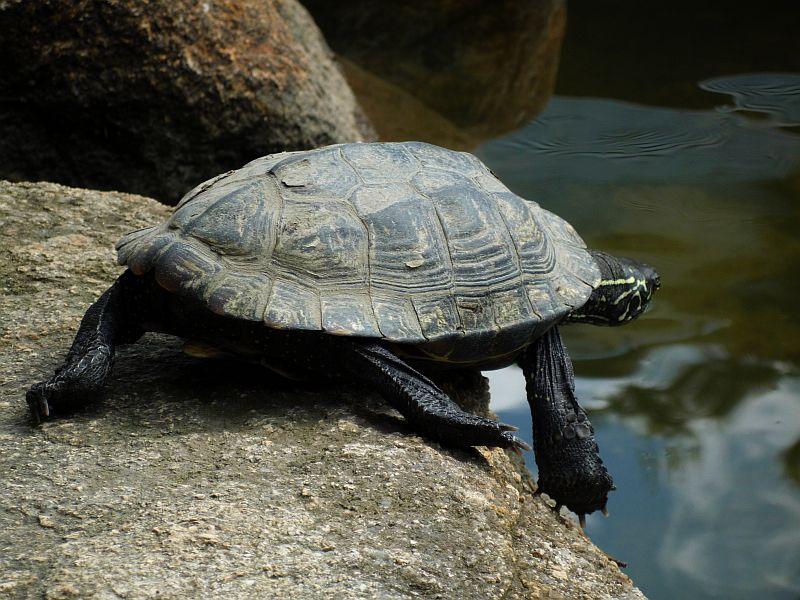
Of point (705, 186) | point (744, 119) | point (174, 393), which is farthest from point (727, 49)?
point (174, 393)

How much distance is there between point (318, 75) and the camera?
23.0 ft

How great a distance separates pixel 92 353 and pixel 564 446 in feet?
6.83

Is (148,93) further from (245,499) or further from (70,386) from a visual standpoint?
(245,499)

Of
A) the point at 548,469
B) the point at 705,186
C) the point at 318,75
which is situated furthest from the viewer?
the point at 705,186

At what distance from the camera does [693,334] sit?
6.68 m

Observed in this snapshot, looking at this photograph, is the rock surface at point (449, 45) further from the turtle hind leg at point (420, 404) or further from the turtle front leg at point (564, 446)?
the turtle hind leg at point (420, 404)

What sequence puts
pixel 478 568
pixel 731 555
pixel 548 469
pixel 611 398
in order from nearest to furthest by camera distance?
pixel 478 568, pixel 548 469, pixel 731 555, pixel 611 398

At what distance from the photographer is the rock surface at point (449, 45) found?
11.1 m

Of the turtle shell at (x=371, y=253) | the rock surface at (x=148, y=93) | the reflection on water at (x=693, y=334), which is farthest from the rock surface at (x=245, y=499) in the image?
the rock surface at (x=148, y=93)

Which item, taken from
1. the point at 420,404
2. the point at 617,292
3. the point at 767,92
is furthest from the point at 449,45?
the point at 420,404

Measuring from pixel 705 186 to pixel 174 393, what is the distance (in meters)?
6.33

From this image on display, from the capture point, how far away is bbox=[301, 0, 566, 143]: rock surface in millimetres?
11070

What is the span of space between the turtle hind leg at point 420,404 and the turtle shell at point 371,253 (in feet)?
0.33

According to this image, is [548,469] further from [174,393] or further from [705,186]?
[705,186]
